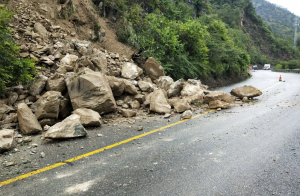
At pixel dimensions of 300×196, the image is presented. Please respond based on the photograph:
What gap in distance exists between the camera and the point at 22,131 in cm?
534

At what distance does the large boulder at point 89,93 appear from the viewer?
6620 millimetres

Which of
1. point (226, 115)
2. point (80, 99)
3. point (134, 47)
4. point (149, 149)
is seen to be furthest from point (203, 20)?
point (149, 149)

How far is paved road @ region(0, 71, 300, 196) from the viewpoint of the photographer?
121 inches

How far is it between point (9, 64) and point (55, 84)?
1.35m

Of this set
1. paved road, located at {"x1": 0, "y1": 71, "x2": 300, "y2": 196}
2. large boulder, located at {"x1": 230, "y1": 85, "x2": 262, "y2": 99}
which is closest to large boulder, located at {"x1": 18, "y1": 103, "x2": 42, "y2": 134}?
paved road, located at {"x1": 0, "y1": 71, "x2": 300, "y2": 196}

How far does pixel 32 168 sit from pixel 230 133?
4.48m

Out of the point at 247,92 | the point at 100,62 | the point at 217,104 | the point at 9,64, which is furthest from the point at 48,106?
the point at 247,92

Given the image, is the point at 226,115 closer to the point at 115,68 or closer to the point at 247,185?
the point at 247,185

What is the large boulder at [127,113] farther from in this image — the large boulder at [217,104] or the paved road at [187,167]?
the large boulder at [217,104]

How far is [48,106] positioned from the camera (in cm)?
598

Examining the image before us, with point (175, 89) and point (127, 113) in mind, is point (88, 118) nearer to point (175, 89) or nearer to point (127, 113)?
point (127, 113)

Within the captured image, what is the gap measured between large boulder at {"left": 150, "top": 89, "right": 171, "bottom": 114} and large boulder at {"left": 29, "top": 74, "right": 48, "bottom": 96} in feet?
12.0

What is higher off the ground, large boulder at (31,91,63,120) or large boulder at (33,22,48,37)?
large boulder at (33,22,48,37)

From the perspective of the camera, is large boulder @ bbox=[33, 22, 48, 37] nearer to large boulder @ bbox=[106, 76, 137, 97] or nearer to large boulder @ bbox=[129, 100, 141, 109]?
large boulder @ bbox=[106, 76, 137, 97]
